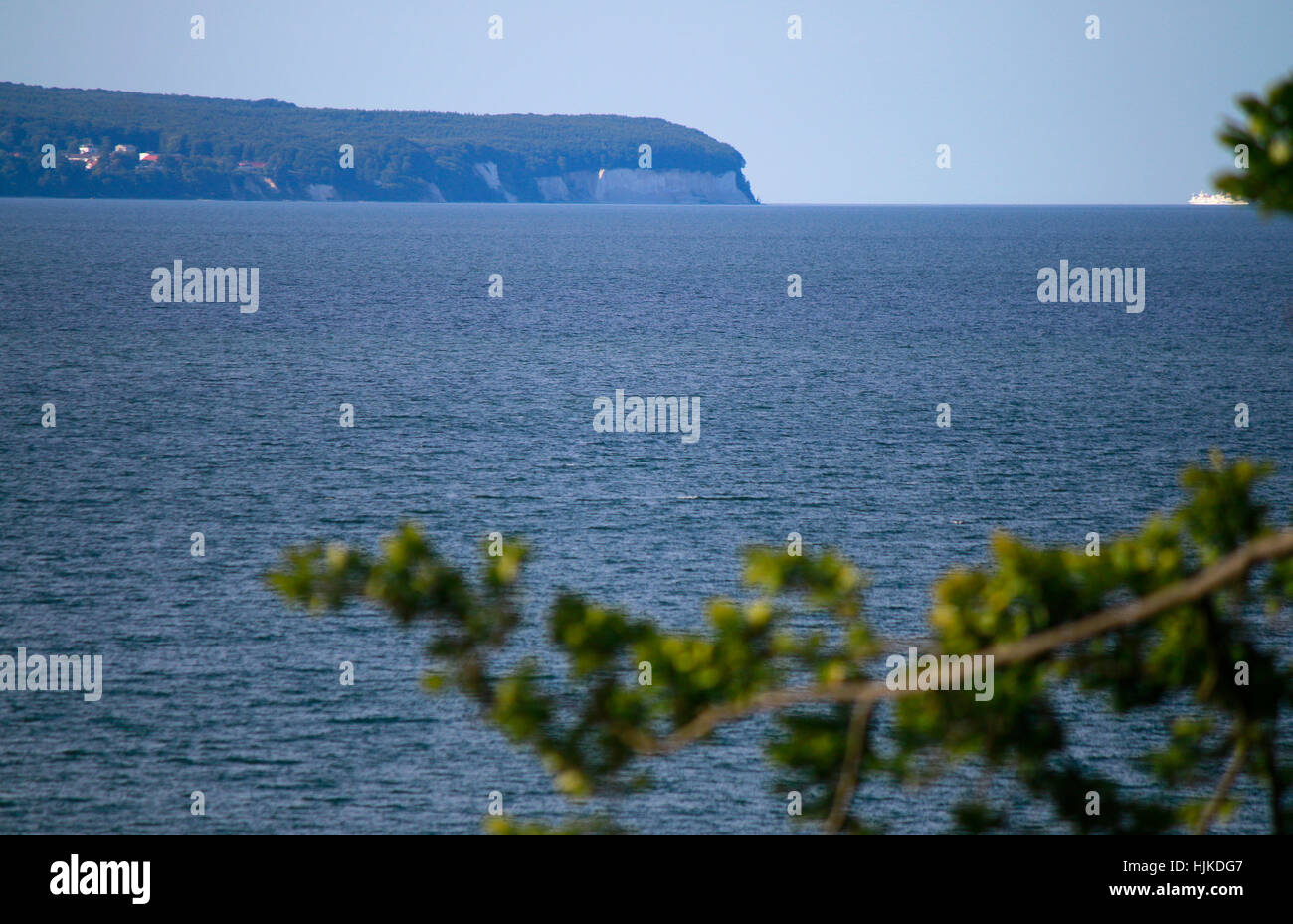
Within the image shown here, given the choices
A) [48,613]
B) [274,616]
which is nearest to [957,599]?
[274,616]

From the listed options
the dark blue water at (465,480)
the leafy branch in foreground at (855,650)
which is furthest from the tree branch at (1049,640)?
Answer: the dark blue water at (465,480)

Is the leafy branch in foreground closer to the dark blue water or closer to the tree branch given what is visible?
the tree branch

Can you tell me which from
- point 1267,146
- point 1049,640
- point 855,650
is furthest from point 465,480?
point 1267,146

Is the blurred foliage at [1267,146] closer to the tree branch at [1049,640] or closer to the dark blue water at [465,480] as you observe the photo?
the dark blue water at [465,480]

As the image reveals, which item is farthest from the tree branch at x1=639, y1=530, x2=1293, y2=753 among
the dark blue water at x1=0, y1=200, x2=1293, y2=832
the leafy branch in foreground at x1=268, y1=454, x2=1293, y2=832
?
the dark blue water at x1=0, y1=200, x2=1293, y2=832

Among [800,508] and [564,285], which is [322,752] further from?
[564,285]

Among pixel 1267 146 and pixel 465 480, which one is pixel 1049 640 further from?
pixel 465 480
